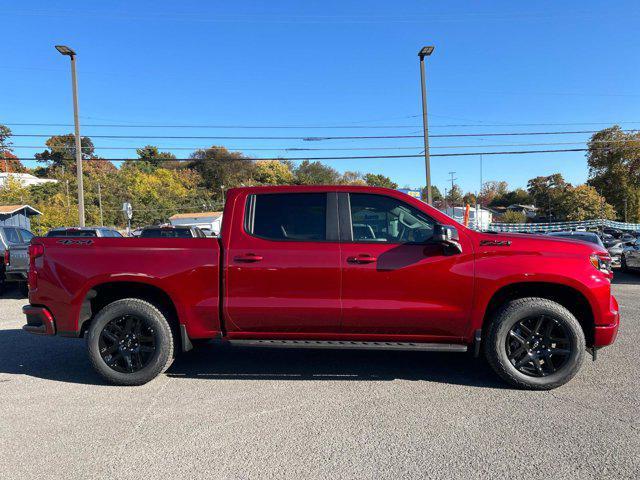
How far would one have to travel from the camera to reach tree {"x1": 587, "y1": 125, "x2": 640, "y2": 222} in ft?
217

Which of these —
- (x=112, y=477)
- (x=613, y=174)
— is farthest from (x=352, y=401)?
(x=613, y=174)

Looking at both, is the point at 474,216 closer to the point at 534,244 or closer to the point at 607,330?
the point at 607,330

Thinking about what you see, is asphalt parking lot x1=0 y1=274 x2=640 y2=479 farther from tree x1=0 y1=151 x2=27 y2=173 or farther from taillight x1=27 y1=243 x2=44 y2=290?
tree x1=0 y1=151 x2=27 y2=173

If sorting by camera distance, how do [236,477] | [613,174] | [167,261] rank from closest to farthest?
[236,477]
[167,261]
[613,174]

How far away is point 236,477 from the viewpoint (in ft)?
8.73

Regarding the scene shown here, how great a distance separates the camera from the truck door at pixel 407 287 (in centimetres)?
393

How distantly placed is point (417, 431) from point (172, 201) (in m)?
73.7

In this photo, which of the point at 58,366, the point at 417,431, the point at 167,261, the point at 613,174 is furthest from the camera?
the point at 613,174

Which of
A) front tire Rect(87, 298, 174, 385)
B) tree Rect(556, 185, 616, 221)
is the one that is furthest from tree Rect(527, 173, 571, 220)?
front tire Rect(87, 298, 174, 385)

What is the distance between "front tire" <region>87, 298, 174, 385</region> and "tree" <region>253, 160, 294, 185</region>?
83.1m

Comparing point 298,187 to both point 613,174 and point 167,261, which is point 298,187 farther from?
point 613,174

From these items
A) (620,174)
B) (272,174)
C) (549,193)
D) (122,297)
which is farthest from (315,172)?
(122,297)

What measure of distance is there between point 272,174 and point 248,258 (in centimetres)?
8912

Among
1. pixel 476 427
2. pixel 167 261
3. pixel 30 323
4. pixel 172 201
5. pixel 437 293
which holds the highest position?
pixel 172 201
